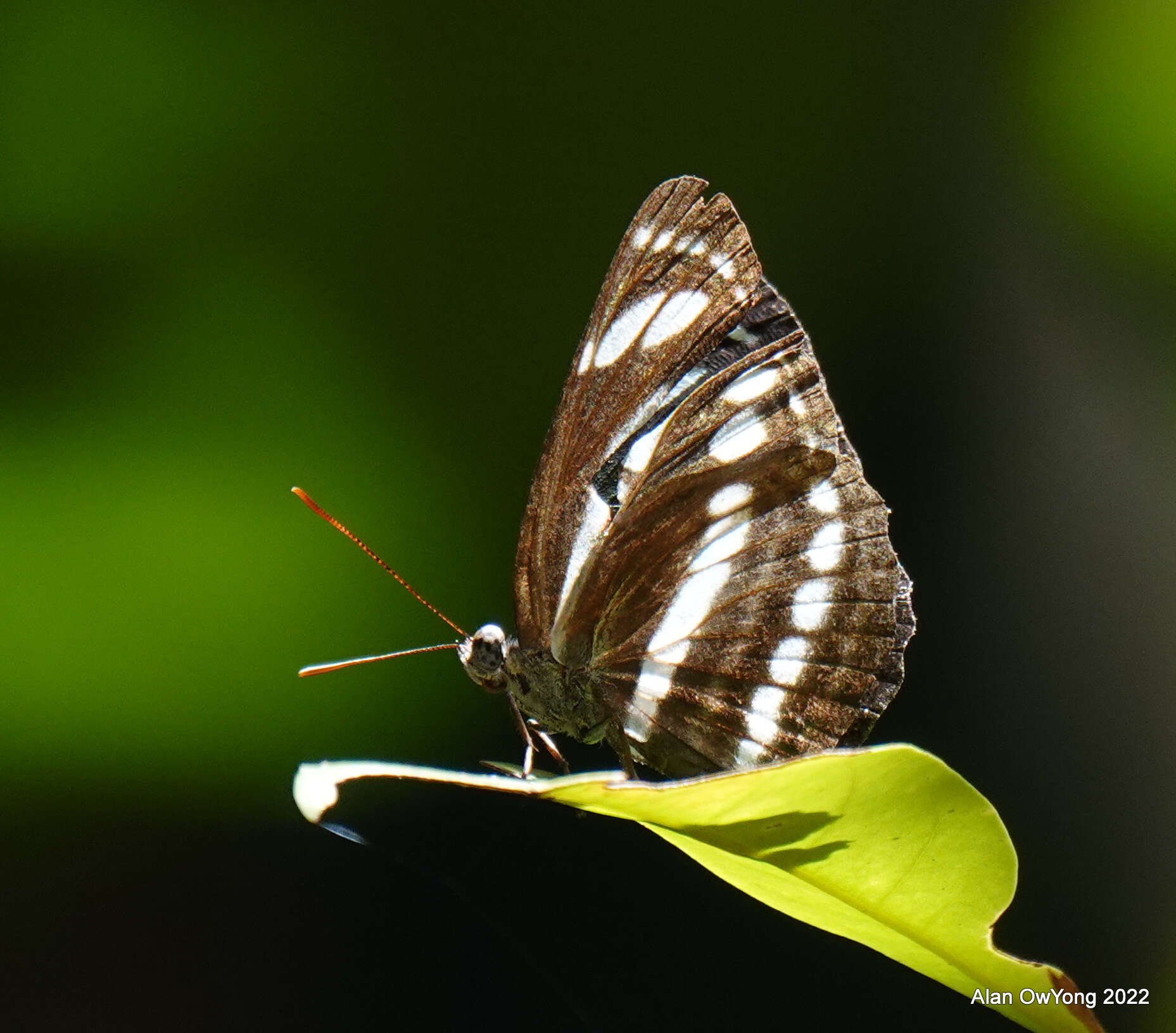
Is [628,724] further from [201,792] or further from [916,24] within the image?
[916,24]

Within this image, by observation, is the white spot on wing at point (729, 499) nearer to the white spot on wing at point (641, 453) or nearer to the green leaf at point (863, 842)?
the white spot on wing at point (641, 453)

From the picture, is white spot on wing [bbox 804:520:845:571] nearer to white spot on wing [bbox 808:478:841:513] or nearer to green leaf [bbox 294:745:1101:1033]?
white spot on wing [bbox 808:478:841:513]

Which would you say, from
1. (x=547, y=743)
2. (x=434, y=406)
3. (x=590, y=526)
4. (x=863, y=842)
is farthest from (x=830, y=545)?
(x=434, y=406)

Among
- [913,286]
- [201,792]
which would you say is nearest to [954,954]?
[201,792]

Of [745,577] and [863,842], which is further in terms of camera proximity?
[745,577]

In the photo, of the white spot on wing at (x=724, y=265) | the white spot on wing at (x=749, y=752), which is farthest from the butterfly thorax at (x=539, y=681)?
the white spot on wing at (x=724, y=265)

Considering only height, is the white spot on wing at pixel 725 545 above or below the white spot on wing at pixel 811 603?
above

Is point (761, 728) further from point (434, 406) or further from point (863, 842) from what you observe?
point (434, 406)
